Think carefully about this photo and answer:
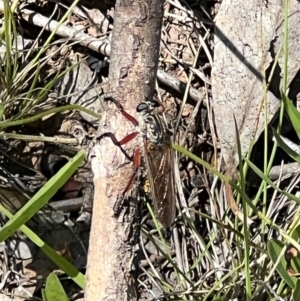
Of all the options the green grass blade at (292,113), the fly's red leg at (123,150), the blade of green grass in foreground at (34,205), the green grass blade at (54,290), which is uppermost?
the green grass blade at (292,113)

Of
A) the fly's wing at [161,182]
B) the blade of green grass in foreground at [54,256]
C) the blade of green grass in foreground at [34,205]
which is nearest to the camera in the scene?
the blade of green grass in foreground at [34,205]

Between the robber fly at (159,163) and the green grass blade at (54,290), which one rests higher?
the robber fly at (159,163)

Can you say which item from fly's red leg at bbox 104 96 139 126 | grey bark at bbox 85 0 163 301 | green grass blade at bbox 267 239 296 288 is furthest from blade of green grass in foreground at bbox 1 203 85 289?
green grass blade at bbox 267 239 296 288

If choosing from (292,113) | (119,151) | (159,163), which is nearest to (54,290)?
(119,151)

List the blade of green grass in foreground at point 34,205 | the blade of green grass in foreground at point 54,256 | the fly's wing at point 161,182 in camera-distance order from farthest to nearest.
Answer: the fly's wing at point 161,182 → the blade of green grass in foreground at point 54,256 → the blade of green grass in foreground at point 34,205

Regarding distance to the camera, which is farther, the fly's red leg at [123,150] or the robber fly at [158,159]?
the robber fly at [158,159]

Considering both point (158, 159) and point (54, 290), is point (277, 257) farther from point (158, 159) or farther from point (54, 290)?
point (54, 290)

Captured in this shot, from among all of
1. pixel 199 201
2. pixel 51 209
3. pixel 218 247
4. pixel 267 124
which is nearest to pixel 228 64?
pixel 267 124

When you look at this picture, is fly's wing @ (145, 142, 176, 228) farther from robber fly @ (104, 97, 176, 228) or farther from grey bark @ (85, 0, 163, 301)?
grey bark @ (85, 0, 163, 301)

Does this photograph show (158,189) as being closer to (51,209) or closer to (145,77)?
(145,77)

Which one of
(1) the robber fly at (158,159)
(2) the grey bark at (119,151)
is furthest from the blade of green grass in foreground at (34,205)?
(1) the robber fly at (158,159)

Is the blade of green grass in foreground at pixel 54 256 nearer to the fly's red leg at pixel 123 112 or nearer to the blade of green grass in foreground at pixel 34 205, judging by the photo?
the blade of green grass in foreground at pixel 34 205
